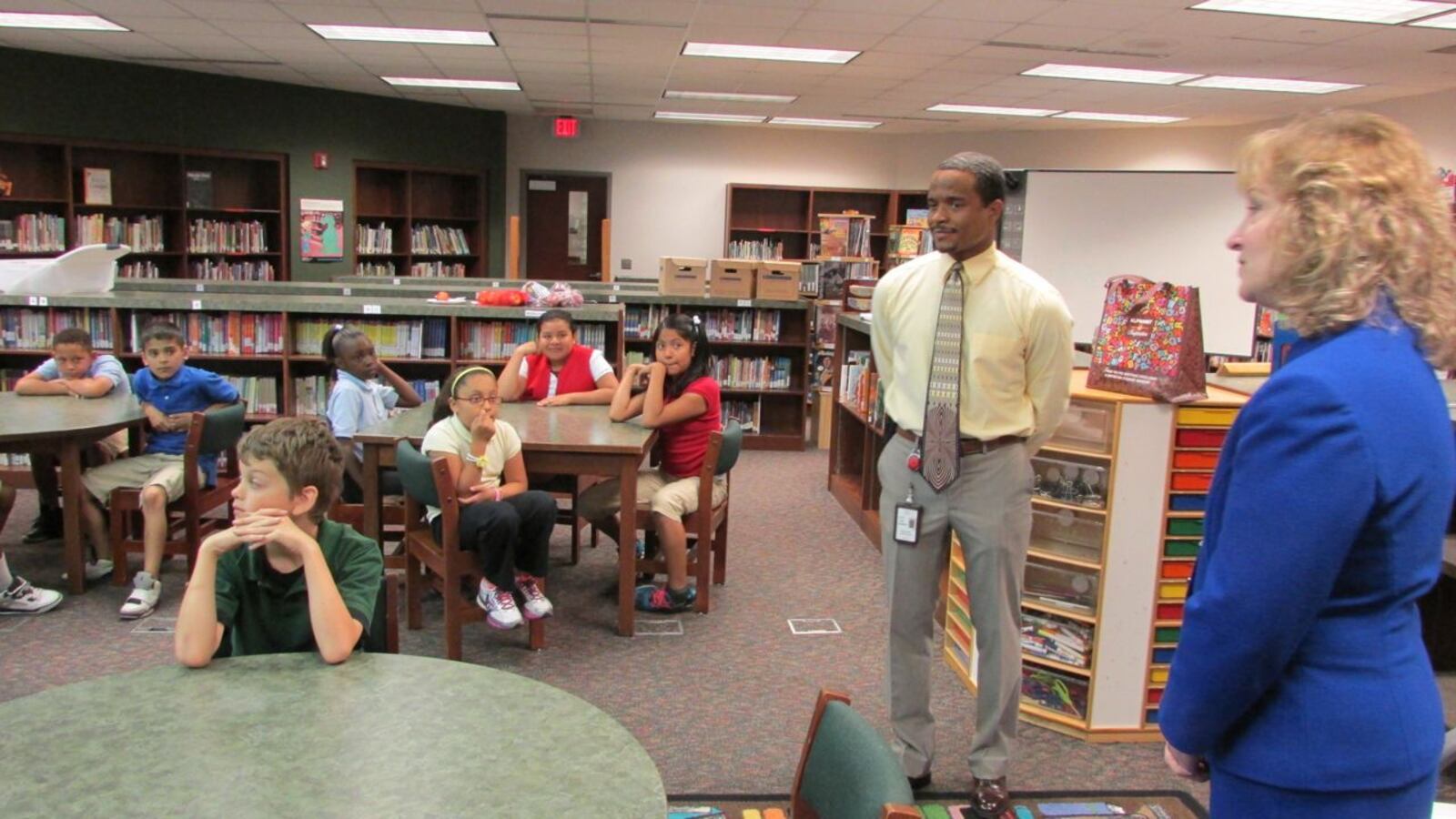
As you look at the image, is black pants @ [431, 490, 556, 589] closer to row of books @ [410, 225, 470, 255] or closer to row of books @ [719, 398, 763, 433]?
row of books @ [719, 398, 763, 433]

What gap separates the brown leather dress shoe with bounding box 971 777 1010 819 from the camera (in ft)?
8.69

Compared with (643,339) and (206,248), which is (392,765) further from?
(206,248)

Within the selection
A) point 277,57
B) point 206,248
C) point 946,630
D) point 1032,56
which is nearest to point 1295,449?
point 946,630

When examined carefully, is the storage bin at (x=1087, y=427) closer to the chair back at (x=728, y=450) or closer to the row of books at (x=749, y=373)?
the chair back at (x=728, y=450)

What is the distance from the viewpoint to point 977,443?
2.54 m

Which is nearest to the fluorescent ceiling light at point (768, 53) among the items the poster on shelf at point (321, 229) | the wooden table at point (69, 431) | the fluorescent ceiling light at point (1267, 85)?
the fluorescent ceiling light at point (1267, 85)

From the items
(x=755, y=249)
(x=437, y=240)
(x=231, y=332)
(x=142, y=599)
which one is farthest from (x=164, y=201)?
(x=142, y=599)

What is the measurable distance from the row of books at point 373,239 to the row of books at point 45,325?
536 centimetres

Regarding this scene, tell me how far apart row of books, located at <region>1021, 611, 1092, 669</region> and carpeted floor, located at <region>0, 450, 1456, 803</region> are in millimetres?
243

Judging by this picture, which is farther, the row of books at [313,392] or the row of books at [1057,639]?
the row of books at [313,392]

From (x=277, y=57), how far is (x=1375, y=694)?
9283 mm

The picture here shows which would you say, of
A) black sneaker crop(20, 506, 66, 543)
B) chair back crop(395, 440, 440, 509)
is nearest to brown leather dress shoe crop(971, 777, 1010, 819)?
chair back crop(395, 440, 440, 509)

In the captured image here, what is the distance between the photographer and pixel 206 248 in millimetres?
9977

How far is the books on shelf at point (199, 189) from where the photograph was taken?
32.0 feet
